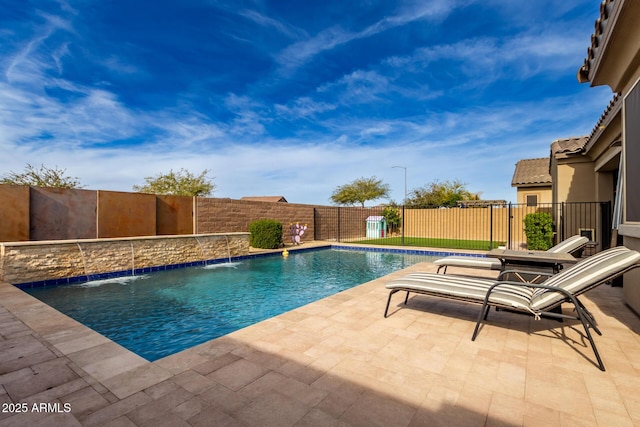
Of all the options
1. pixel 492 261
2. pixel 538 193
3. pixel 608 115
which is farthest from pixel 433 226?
pixel 492 261

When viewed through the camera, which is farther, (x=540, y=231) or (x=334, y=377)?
(x=540, y=231)

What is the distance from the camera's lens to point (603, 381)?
226cm

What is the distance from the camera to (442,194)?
93.5 ft

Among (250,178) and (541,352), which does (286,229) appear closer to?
(250,178)

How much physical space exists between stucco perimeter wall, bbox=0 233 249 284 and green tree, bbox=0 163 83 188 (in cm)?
1078

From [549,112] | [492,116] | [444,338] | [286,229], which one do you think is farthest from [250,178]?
[444,338]

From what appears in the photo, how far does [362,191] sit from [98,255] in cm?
2647

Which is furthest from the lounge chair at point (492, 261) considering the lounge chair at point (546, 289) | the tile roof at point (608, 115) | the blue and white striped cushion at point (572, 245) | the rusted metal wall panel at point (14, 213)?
the rusted metal wall panel at point (14, 213)

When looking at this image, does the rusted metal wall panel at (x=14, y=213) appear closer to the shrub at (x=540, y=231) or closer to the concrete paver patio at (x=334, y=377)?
the concrete paver patio at (x=334, y=377)

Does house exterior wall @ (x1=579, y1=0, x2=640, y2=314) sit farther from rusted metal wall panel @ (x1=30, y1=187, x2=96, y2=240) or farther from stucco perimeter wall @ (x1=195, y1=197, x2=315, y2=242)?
rusted metal wall panel @ (x1=30, y1=187, x2=96, y2=240)

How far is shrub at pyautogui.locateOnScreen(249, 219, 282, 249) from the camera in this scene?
39.8 feet

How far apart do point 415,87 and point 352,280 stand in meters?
9.96

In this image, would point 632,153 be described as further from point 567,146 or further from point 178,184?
point 178,184

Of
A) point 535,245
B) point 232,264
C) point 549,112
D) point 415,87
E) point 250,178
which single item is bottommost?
point 232,264
